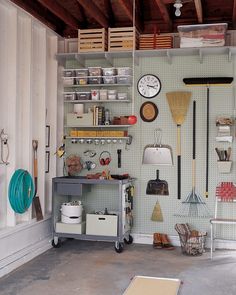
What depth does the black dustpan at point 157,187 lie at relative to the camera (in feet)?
19.2

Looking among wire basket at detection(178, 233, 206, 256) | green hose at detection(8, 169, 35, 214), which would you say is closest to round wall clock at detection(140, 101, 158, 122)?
wire basket at detection(178, 233, 206, 256)

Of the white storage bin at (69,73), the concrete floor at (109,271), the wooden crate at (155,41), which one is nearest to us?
the concrete floor at (109,271)

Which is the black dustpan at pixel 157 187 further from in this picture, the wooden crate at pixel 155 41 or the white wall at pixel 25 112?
the wooden crate at pixel 155 41

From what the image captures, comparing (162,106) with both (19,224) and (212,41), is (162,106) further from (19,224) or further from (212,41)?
(19,224)

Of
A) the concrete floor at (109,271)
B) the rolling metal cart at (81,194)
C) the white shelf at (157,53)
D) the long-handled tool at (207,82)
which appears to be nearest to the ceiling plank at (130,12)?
the white shelf at (157,53)

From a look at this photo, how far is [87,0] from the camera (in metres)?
5.04

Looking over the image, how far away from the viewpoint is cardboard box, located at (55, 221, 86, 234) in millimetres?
5465

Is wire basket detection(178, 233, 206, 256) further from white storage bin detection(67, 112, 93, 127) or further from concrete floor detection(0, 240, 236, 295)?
white storage bin detection(67, 112, 93, 127)

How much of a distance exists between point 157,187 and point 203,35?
7.10ft

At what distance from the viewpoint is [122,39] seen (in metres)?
5.71

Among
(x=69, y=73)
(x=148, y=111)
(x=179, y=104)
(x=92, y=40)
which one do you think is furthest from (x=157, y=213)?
(x=92, y=40)

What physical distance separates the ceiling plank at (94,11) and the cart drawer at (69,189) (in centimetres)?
223

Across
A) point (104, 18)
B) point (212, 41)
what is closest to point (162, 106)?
point (212, 41)

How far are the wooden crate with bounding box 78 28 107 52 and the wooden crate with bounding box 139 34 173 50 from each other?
522 millimetres
